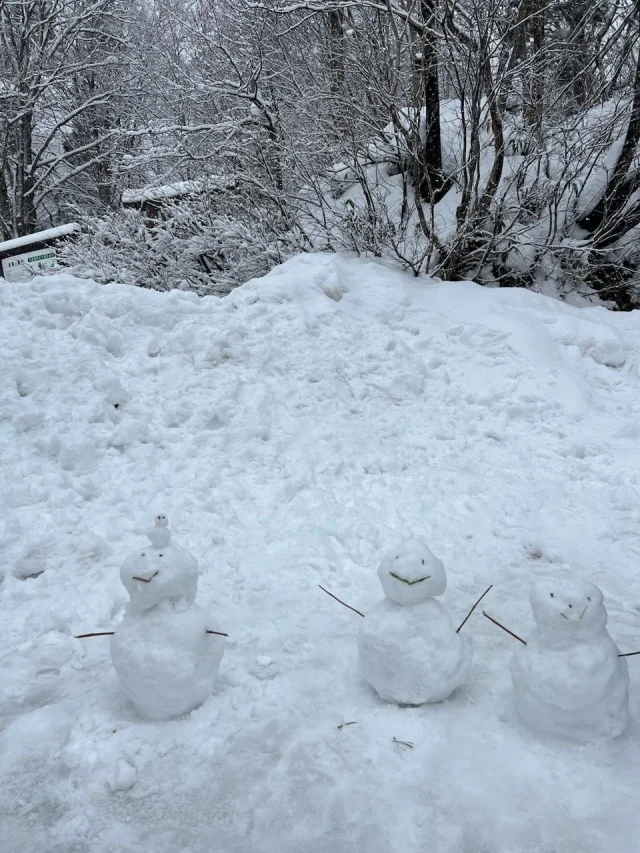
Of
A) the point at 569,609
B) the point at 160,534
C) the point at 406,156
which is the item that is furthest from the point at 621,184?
the point at 160,534

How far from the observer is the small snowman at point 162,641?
8.95 ft

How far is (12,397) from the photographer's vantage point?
5.09 meters

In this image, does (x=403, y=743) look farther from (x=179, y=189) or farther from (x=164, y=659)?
(x=179, y=189)

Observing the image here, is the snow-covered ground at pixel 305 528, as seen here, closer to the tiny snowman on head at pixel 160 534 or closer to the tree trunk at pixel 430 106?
the tiny snowman on head at pixel 160 534

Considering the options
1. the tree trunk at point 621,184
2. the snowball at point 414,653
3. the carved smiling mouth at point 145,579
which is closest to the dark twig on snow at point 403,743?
the snowball at point 414,653

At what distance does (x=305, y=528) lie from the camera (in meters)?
4.50

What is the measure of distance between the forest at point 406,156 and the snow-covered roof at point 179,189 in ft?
0.10

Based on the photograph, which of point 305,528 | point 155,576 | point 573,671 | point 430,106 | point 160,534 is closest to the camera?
point 573,671

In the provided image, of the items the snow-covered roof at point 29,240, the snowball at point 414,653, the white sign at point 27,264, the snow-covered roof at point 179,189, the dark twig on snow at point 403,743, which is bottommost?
the dark twig on snow at point 403,743

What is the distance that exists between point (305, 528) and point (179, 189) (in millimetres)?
6209

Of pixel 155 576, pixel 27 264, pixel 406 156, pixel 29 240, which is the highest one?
pixel 406 156

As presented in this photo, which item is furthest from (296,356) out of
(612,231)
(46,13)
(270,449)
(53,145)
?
(53,145)

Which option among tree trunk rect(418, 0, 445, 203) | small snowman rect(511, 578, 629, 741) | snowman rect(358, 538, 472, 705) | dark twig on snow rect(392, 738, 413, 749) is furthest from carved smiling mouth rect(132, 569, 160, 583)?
tree trunk rect(418, 0, 445, 203)

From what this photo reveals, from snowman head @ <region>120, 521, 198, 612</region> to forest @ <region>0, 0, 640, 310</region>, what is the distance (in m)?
5.52
